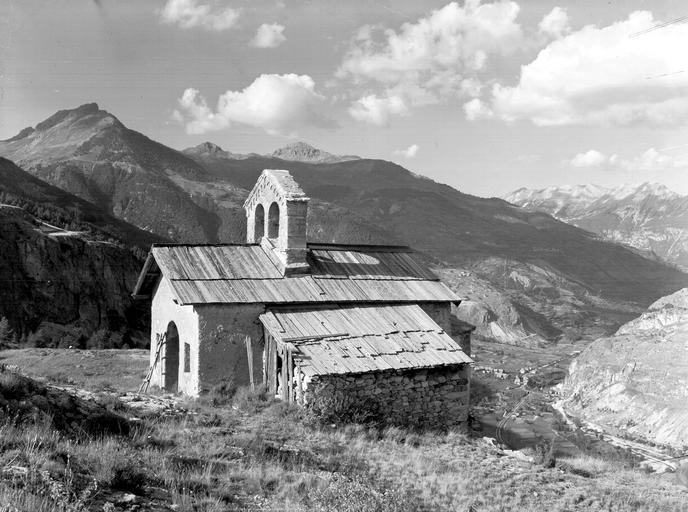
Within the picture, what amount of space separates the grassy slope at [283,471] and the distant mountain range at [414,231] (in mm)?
81383

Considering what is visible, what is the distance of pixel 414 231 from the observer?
575 feet

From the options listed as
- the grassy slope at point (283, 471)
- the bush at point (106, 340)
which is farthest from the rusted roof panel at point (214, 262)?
the bush at point (106, 340)

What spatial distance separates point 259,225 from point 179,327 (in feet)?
14.9

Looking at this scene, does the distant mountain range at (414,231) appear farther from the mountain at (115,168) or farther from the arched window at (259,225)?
the arched window at (259,225)

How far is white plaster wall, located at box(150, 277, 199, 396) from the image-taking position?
15.3 metres

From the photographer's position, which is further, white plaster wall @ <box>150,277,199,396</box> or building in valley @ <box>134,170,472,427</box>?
→ white plaster wall @ <box>150,277,199,396</box>

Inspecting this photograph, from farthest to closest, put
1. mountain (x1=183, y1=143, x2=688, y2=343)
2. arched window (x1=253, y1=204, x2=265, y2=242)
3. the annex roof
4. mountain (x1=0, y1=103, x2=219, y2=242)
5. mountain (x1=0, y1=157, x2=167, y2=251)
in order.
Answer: mountain (x1=0, y1=103, x2=219, y2=242) → mountain (x1=183, y1=143, x2=688, y2=343) → mountain (x1=0, y1=157, x2=167, y2=251) → arched window (x1=253, y1=204, x2=265, y2=242) → the annex roof

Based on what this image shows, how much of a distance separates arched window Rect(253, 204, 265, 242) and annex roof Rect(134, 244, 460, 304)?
1.26 m

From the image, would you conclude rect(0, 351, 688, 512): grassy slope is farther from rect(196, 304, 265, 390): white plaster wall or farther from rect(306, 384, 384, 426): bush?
rect(196, 304, 265, 390): white plaster wall

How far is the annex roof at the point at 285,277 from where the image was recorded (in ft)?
51.6

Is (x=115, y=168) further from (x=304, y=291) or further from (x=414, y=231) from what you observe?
(x=304, y=291)

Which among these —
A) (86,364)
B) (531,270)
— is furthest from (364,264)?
(531,270)

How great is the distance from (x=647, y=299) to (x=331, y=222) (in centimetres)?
7922

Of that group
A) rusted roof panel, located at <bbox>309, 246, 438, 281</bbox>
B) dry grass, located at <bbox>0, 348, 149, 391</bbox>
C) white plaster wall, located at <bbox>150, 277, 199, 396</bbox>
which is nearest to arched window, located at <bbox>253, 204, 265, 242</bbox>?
rusted roof panel, located at <bbox>309, 246, 438, 281</bbox>
